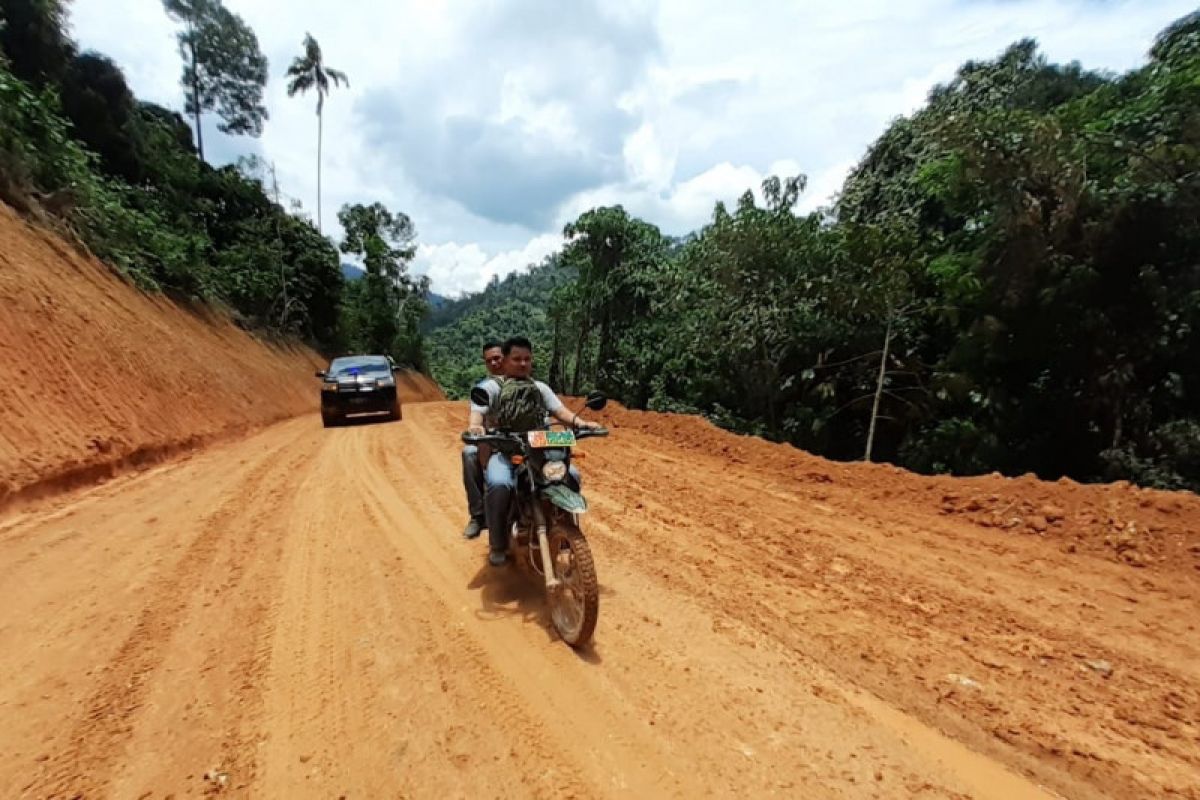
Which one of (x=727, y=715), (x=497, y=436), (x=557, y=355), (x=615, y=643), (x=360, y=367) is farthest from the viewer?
(x=557, y=355)

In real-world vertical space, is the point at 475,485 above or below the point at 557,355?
below

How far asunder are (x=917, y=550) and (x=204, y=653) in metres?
5.22

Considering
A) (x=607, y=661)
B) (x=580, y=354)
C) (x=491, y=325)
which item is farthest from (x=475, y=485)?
(x=491, y=325)

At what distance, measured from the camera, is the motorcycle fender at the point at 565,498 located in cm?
352

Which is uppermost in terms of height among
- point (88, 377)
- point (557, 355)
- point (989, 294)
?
point (989, 294)

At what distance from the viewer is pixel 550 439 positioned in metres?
3.72

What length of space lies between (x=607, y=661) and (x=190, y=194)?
3018 cm

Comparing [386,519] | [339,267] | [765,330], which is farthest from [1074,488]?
[339,267]

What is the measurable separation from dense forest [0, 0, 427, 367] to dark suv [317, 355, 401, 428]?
552cm

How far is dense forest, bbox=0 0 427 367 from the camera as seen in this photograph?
12.4 metres

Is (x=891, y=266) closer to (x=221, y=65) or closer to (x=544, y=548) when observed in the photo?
(x=544, y=548)

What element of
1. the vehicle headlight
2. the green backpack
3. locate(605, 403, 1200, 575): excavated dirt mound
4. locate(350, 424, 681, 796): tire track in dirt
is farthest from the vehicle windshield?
the vehicle headlight

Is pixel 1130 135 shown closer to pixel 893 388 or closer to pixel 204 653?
pixel 893 388

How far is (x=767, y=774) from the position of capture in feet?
7.91
